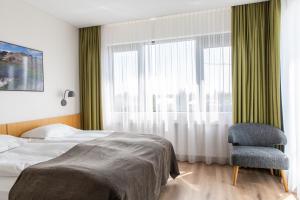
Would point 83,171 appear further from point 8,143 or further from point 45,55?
point 45,55

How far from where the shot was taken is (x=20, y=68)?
2.93m

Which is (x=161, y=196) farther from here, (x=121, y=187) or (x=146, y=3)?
(x=146, y=3)

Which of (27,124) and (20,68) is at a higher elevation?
(20,68)

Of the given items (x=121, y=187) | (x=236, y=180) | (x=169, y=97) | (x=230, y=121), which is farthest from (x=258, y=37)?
(x=121, y=187)

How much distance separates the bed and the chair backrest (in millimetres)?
1362

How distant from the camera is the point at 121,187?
4.76 feet

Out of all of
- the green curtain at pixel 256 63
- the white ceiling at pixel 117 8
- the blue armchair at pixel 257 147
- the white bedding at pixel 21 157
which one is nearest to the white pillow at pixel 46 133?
the white bedding at pixel 21 157

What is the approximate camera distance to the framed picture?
2.70 m

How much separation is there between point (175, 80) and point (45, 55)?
2250 millimetres

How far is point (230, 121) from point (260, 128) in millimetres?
510

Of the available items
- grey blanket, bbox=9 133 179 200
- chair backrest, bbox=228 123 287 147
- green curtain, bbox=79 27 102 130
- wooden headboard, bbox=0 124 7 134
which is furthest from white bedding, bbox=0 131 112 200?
chair backrest, bbox=228 123 287 147

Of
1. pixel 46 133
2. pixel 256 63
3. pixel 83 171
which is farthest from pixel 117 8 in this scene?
pixel 83 171

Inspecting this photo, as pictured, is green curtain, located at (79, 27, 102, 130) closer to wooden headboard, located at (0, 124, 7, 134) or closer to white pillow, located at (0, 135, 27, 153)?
wooden headboard, located at (0, 124, 7, 134)

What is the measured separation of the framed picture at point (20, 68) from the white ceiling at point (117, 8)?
77cm
